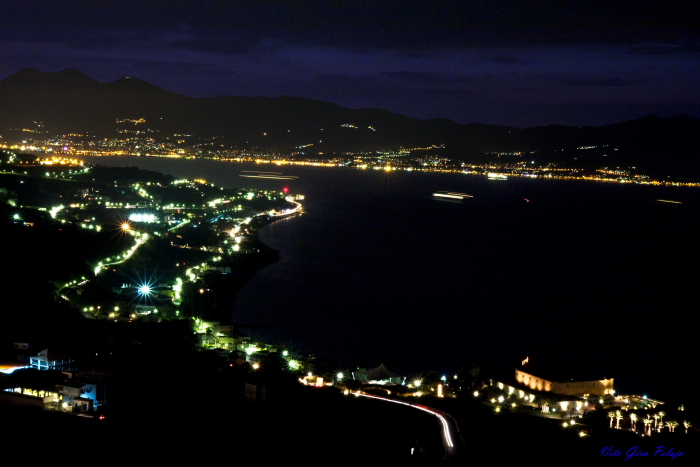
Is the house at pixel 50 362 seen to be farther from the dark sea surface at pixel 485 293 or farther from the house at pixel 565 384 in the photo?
the house at pixel 565 384

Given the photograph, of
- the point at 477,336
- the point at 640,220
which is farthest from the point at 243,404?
the point at 640,220

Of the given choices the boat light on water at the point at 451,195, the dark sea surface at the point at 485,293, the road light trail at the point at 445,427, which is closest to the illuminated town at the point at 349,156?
the boat light on water at the point at 451,195

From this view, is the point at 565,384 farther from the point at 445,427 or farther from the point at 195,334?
the point at 195,334

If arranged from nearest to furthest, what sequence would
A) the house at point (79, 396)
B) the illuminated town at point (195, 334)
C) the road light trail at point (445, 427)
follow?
the road light trail at point (445, 427), the house at point (79, 396), the illuminated town at point (195, 334)

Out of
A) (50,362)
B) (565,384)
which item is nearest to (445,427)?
(565,384)

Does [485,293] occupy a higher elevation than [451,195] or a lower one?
lower

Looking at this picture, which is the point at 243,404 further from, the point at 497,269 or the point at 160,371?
the point at 497,269
